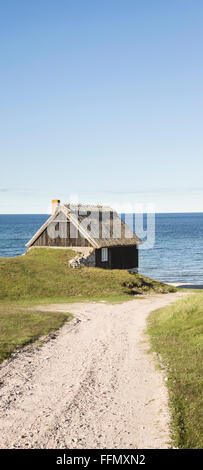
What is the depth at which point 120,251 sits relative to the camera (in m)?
45.8

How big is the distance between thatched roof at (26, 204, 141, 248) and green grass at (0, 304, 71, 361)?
1700cm

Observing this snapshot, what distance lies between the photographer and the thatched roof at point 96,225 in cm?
4304

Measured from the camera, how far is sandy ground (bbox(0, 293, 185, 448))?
9195 millimetres

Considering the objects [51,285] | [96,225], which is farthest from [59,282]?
[96,225]

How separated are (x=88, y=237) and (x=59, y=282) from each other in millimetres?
7997

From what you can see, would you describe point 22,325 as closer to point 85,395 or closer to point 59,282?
point 85,395

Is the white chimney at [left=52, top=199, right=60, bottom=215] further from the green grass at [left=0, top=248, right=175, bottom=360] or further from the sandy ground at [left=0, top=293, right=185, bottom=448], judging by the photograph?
the sandy ground at [left=0, top=293, right=185, bottom=448]

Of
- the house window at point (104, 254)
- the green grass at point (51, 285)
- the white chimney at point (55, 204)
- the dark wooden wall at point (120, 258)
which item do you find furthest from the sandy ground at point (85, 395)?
the white chimney at point (55, 204)

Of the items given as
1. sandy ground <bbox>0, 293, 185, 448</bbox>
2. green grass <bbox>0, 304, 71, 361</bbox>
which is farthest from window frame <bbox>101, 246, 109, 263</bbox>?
sandy ground <bbox>0, 293, 185, 448</bbox>

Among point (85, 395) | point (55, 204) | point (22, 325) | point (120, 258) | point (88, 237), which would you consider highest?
point (55, 204)

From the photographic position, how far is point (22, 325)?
2123 cm
